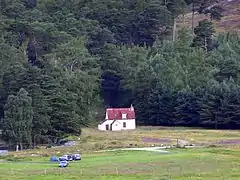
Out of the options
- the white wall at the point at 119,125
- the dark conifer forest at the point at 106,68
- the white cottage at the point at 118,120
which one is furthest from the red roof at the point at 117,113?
the dark conifer forest at the point at 106,68

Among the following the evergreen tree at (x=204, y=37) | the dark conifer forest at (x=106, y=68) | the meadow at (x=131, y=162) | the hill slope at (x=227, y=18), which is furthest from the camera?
the hill slope at (x=227, y=18)

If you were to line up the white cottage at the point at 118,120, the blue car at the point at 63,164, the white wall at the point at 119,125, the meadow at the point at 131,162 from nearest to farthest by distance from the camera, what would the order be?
the meadow at the point at 131,162, the blue car at the point at 63,164, the white cottage at the point at 118,120, the white wall at the point at 119,125

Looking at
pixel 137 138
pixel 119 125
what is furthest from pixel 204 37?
pixel 137 138

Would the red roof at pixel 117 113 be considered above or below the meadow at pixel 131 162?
above

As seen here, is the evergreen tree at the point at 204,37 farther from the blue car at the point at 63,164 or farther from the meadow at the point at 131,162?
the blue car at the point at 63,164

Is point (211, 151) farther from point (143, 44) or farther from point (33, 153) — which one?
point (143, 44)

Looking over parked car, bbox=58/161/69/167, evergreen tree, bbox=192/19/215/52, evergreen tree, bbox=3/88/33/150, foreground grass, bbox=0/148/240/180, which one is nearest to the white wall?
evergreen tree, bbox=3/88/33/150
